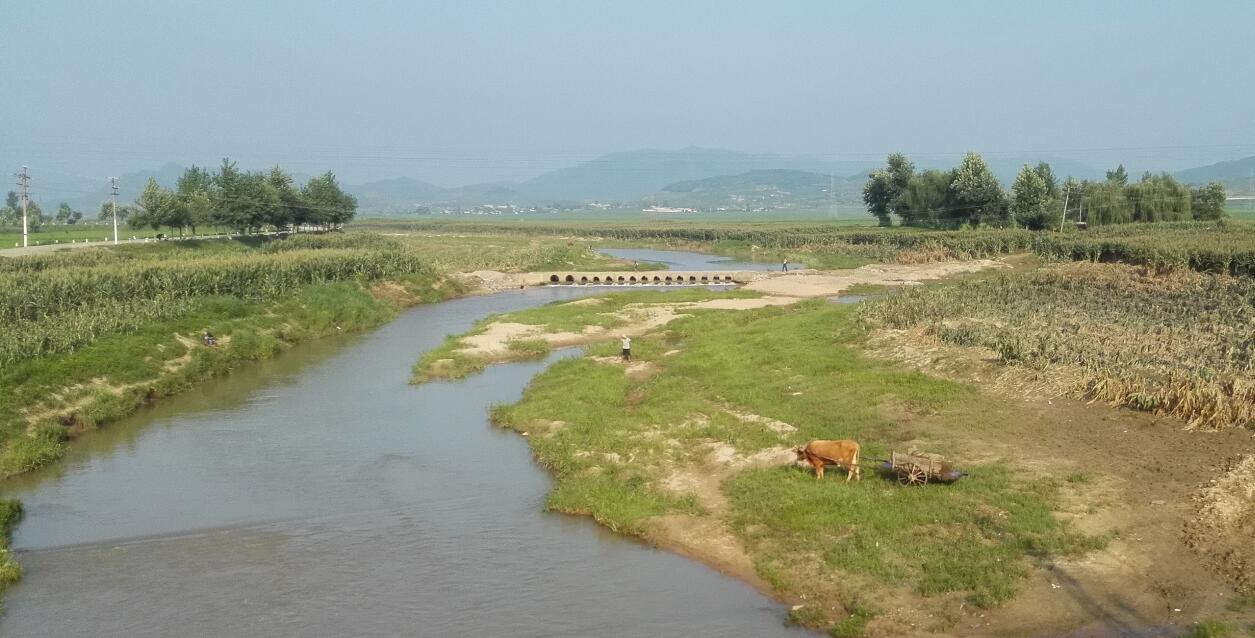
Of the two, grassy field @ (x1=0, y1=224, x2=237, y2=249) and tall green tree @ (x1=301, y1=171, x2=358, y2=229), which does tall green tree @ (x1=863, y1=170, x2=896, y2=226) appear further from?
grassy field @ (x1=0, y1=224, x2=237, y2=249)

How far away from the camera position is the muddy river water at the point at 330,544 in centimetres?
1518

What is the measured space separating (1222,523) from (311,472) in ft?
63.7

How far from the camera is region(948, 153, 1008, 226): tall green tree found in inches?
3725

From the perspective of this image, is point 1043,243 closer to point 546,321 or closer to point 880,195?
point 880,195

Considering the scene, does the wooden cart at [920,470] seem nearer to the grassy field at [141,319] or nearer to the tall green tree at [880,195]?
the grassy field at [141,319]

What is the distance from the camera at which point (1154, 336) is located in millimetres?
27797

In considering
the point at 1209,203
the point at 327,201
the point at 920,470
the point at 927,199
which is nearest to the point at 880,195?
the point at 927,199

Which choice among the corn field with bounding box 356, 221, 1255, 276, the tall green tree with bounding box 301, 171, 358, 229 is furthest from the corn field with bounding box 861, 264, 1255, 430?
the tall green tree with bounding box 301, 171, 358, 229

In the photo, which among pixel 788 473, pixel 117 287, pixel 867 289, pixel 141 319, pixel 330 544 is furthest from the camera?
pixel 867 289

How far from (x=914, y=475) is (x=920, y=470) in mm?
156

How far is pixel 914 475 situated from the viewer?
Result: 18047 mm

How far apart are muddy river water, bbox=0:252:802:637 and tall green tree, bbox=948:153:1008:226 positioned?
79357mm

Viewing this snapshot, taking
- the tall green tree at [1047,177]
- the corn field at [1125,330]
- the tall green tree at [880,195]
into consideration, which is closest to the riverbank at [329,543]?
the corn field at [1125,330]

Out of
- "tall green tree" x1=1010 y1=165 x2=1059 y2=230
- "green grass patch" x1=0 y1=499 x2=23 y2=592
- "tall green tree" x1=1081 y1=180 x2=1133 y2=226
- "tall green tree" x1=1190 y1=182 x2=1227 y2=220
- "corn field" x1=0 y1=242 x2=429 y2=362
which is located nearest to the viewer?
"green grass patch" x1=0 y1=499 x2=23 y2=592
